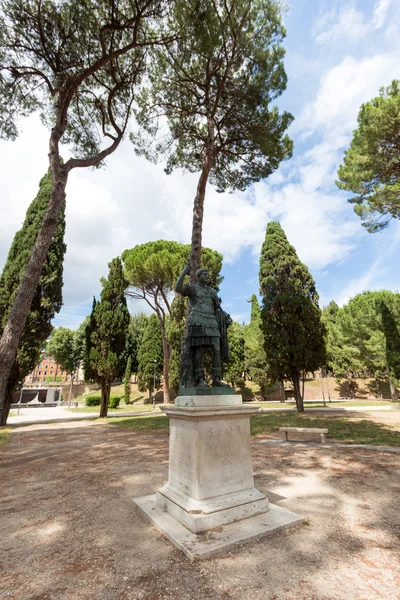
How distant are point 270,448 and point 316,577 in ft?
16.1

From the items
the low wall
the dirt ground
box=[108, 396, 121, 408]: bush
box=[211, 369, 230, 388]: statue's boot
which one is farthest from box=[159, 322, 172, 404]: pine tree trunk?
the low wall

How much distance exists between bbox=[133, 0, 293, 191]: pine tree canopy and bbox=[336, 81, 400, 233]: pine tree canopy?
3186 mm

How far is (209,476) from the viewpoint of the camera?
301 cm

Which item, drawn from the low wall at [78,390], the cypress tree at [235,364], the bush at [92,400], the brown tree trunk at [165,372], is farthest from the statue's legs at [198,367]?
the low wall at [78,390]

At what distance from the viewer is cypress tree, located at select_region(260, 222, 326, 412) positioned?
14.3 m

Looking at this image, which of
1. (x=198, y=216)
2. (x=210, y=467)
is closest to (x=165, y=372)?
(x=198, y=216)

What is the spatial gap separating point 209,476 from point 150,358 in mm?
26955

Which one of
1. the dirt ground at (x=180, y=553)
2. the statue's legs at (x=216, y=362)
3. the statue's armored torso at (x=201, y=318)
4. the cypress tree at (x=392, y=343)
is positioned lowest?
the dirt ground at (x=180, y=553)

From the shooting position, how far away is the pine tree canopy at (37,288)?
13172mm

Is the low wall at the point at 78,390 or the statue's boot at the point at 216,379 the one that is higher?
the statue's boot at the point at 216,379

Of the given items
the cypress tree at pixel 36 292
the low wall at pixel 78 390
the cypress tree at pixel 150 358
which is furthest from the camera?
the low wall at pixel 78 390

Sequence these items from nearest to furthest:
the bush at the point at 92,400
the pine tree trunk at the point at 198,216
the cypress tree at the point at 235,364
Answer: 1. the pine tree trunk at the point at 198,216
2. the bush at the point at 92,400
3. the cypress tree at the point at 235,364

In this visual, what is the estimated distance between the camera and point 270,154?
11062 mm

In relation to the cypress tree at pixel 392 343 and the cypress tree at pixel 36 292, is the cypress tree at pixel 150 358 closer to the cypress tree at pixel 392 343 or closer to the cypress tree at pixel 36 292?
the cypress tree at pixel 36 292
